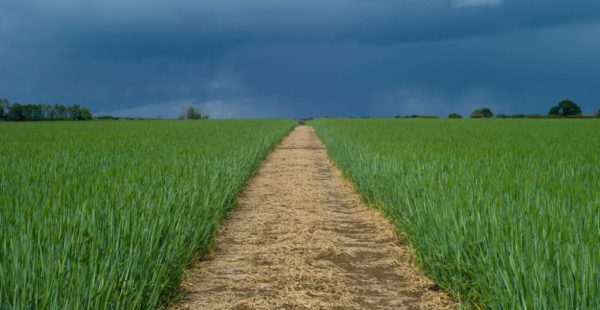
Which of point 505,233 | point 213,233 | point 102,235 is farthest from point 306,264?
point 102,235

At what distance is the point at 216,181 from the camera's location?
9062 mm

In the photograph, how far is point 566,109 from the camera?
108750 mm

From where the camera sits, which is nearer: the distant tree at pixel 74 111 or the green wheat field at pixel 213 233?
the green wheat field at pixel 213 233

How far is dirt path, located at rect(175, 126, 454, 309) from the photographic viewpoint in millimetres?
4922

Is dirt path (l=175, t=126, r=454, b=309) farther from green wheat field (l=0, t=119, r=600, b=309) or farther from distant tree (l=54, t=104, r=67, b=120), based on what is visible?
distant tree (l=54, t=104, r=67, b=120)

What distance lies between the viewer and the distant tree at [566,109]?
10775cm

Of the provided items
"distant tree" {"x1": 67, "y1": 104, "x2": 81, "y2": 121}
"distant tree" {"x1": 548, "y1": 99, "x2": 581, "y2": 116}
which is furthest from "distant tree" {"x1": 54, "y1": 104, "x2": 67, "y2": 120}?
"distant tree" {"x1": 548, "y1": 99, "x2": 581, "y2": 116}

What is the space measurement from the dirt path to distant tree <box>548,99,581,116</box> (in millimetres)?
110681

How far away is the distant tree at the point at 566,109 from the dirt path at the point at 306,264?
111 meters

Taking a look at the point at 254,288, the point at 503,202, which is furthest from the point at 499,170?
the point at 254,288

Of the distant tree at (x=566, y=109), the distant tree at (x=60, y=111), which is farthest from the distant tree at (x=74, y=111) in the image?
the distant tree at (x=566, y=109)

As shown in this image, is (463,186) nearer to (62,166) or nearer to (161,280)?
(161,280)

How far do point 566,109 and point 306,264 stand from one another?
383ft

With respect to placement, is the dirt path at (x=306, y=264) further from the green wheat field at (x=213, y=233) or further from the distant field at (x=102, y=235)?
the distant field at (x=102, y=235)
